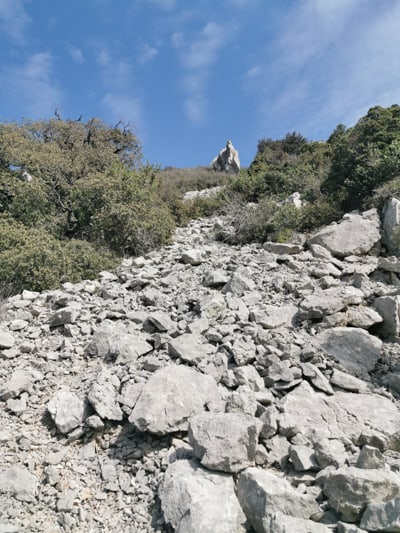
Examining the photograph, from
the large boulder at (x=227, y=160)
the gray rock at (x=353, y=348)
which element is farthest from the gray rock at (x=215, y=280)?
the large boulder at (x=227, y=160)

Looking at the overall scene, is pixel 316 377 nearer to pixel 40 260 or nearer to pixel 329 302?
pixel 329 302

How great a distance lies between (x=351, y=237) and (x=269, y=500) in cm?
651

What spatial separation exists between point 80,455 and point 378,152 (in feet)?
35.6

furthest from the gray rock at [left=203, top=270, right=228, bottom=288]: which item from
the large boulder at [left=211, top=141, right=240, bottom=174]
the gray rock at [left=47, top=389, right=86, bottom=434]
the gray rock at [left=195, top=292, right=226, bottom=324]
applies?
the large boulder at [left=211, top=141, right=240, bottom=174]

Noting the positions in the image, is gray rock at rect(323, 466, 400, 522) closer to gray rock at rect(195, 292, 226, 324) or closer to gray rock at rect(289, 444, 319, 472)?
gray rock at rect(289, 444, 319, 472)

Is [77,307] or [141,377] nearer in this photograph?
[141,377]

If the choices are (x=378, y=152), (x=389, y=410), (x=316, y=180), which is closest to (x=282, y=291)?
(x=389, y=410)

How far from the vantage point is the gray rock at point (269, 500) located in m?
2.37

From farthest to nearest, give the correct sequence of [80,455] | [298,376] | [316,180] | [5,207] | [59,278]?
[316,180] → [5,207] → [59,278] → [298,376] → [80,455]

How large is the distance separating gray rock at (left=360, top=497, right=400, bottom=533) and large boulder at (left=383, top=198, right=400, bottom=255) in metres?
6.29

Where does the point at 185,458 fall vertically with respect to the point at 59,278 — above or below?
below

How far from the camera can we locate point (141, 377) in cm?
402

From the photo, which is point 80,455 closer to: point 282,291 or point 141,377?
point 141,377

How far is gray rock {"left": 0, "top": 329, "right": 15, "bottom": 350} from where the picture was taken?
15.9ft
